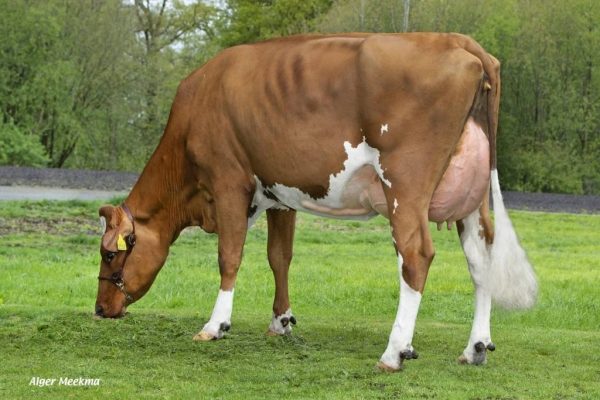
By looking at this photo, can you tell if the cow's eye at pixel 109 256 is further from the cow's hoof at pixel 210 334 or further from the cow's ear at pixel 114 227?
the cow's hoof at pixel 210 334

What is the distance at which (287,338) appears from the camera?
9.70 meters

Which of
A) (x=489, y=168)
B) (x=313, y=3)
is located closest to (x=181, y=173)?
(x=489, y=168)

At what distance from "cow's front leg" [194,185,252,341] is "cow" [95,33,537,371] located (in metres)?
0.01

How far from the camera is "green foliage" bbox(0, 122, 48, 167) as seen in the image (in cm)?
4844

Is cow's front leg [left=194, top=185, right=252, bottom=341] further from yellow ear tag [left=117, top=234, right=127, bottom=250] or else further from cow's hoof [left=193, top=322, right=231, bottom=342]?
yellow ear tag [left=117, top=234, right=127, bottom=250]

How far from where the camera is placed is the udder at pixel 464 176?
8500 millimetres

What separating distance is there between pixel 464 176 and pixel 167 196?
9.57 ft

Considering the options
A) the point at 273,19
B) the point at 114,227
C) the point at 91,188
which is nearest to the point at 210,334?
the point at 114,227

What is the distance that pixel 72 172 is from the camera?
45.9m

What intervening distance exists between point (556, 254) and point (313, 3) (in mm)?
39742

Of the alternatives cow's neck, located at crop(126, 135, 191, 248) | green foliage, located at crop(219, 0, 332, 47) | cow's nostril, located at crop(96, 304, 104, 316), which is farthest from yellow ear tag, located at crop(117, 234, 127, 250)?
green foliage, located at crop(219, 0, 332, 47)

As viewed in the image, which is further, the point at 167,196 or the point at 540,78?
the point at 540,78

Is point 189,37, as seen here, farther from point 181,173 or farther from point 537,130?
point 181,173

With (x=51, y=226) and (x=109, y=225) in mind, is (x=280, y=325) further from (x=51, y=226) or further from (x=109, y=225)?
(x=51, y=226)
